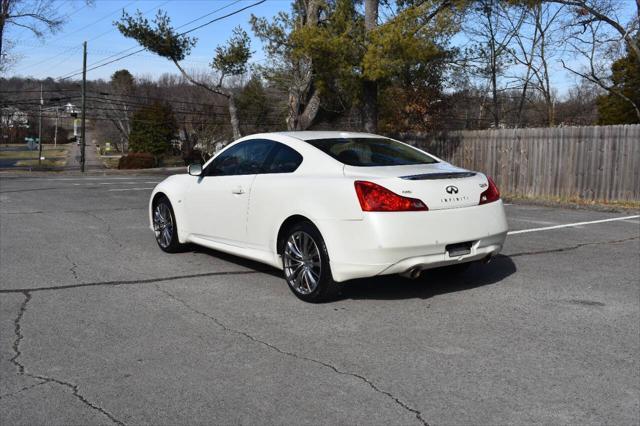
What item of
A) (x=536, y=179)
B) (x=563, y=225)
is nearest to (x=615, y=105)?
(x=536, y=179)

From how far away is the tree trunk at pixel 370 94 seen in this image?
59.7ft

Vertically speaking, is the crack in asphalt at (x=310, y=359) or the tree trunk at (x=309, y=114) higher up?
the tree trunk at (x=309, y=114)

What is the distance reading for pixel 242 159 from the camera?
696 cm

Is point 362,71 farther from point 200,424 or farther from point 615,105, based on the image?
point 615,105

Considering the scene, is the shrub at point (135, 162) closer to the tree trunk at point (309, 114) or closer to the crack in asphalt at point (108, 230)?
the tree trunk at point (309, 114)

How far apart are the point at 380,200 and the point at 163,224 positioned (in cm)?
384

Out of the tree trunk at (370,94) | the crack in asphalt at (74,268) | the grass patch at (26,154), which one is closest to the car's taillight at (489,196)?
the crack in asphalt at (74,268)

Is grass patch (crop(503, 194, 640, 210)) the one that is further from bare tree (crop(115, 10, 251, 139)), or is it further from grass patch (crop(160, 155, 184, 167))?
grass patch (crop(160, 155, 184, 167))

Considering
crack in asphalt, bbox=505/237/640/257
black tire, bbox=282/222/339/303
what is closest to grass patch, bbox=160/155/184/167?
crack in asphalt, bbox=505/237/640/257

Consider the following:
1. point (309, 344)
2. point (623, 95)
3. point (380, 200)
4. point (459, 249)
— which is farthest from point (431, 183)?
point (623, 95)

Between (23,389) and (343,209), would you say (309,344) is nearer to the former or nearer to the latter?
(343,209)

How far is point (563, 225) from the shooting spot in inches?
445

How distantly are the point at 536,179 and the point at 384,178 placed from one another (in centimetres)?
1336

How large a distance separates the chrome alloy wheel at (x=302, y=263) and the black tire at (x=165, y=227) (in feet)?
7.81
